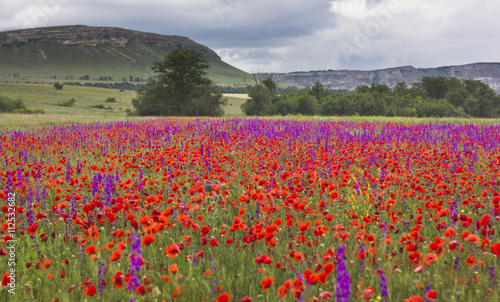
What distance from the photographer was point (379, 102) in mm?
58219

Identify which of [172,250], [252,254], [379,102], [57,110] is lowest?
[252,254]

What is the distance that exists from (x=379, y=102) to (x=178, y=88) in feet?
118

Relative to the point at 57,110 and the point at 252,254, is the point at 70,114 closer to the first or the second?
the point at 57,110

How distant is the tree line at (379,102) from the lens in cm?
5028

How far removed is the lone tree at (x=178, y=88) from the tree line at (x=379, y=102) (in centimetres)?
672

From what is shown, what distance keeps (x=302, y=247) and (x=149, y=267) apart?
1.30 metres

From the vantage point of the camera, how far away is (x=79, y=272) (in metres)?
2.48

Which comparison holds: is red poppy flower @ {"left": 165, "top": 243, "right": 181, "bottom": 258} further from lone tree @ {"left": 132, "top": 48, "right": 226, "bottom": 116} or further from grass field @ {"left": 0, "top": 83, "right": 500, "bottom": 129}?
lone tree @ {"left": 132, "top": 48, "right": 226, "bottom": 116}

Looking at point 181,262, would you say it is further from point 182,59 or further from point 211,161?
point 182,59

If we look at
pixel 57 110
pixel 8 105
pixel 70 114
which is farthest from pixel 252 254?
pixel 8 105

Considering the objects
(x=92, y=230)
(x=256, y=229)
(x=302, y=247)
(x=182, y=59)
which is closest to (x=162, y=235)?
(x=92, y=230)

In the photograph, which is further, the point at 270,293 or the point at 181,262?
the point at 181,262

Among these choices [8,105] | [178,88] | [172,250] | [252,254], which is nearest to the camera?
[172,250]

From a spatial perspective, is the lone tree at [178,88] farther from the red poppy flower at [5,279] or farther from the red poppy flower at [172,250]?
the red poppy flower at [172,250]
